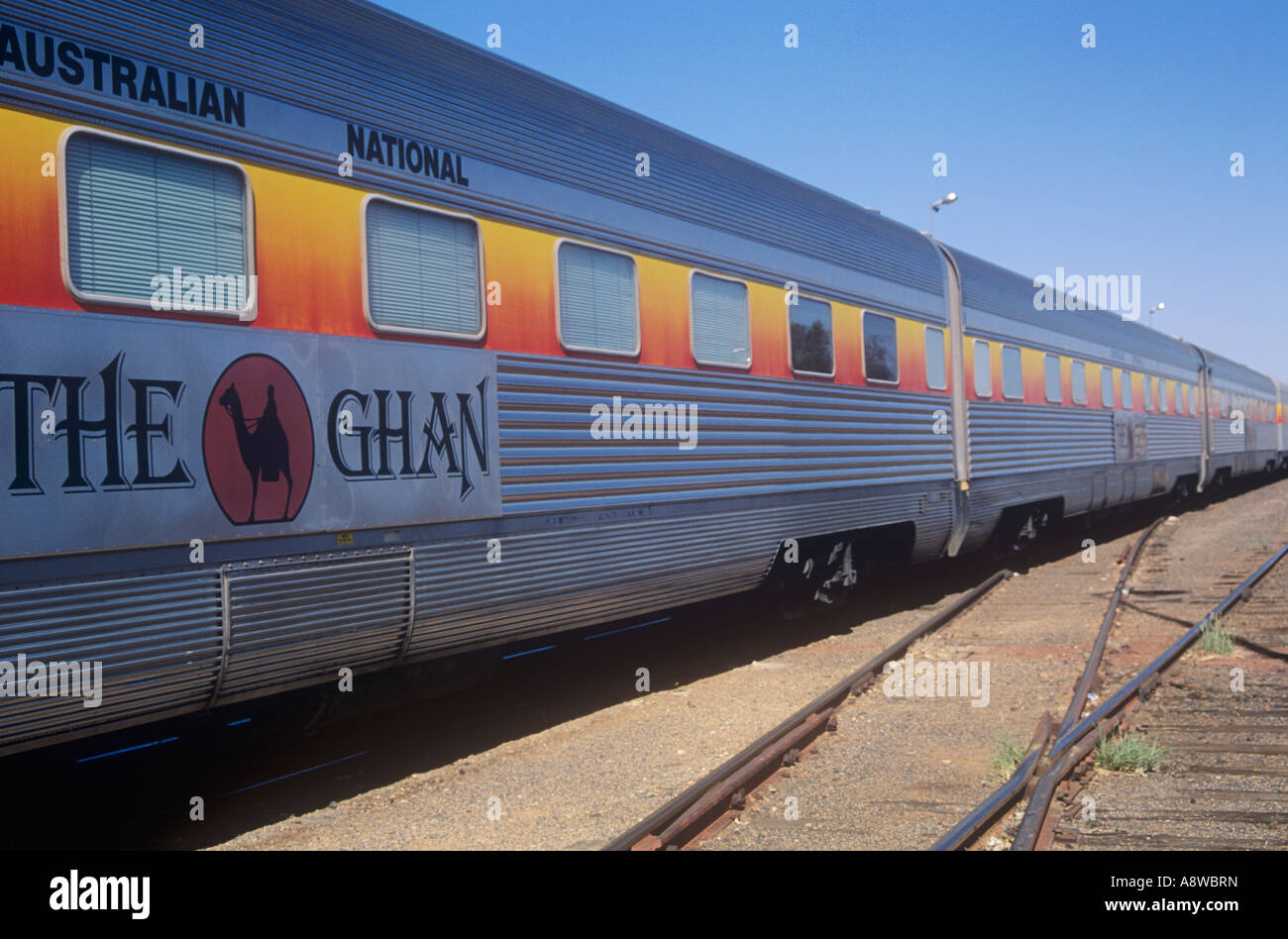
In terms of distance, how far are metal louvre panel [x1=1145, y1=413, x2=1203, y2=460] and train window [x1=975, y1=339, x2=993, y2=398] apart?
7.61 meters

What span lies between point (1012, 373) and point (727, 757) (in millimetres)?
→ 8010

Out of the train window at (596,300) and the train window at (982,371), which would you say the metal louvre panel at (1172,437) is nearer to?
the train window at (982,371)

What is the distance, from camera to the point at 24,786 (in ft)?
14.2

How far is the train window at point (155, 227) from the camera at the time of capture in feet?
12.2

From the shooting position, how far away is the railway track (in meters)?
4.10

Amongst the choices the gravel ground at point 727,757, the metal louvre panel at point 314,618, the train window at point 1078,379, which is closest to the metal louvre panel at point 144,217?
the metal louvre panel at point 314,618

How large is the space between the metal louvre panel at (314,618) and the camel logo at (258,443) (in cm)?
27

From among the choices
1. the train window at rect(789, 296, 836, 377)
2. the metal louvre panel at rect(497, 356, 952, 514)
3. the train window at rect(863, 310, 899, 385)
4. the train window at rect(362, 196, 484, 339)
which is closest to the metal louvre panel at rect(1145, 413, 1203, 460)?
the metal louvre panel at rect(497, 356, 952, 514)

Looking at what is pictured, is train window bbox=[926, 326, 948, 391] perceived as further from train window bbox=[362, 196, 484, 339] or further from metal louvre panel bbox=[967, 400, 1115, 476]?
train window bbox=[362, 196, 484, 339]

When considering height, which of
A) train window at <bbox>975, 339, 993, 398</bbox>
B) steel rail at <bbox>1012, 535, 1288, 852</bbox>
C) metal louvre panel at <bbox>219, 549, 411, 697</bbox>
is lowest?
steel rail at <bbox>1012, 535, 1288, 852</bbox>

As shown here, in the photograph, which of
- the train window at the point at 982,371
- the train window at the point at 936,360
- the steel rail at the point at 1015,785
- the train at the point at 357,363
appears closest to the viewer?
the train at the point at 357,363

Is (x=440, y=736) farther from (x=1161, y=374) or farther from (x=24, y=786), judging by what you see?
(x=1161, y=374)

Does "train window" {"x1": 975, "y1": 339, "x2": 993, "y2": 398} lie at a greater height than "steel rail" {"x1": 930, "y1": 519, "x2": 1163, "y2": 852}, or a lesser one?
greater
